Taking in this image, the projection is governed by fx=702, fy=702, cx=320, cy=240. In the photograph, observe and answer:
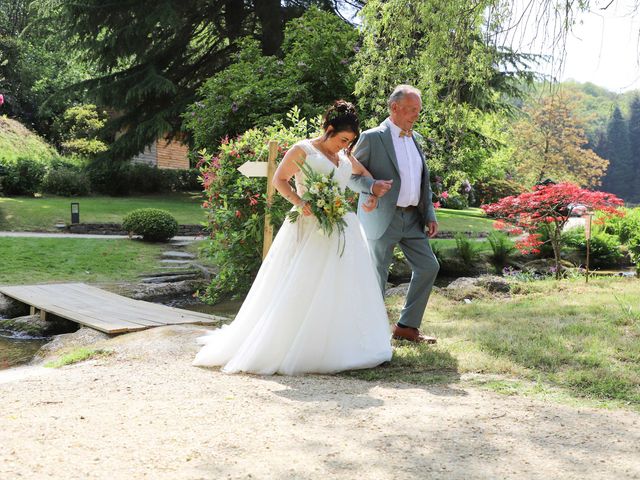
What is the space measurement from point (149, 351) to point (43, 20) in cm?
1734

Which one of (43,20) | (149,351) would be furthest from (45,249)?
(43,20)

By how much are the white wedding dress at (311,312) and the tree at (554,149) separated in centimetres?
3893

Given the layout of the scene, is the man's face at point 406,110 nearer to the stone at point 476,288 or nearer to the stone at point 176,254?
the stone at point 476,288

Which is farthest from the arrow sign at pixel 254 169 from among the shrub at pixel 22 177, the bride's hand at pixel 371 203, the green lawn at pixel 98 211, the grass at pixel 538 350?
the shrub at pixel 22 177

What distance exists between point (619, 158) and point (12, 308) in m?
62.3

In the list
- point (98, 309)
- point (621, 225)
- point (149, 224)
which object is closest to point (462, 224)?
point (621, 225)

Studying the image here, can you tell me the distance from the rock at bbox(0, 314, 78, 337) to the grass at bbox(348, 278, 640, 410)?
395 centimetres

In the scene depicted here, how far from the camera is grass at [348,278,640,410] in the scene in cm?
450

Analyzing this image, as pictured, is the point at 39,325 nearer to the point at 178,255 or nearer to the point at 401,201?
the point at 401,201

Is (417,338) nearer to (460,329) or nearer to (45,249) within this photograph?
(460,329)

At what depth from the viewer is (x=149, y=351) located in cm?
581

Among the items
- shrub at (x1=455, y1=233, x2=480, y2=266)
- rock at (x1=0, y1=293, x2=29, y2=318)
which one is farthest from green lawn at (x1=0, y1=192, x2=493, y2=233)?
rock at (x1=0, y1=293, x2=29, y2=318)

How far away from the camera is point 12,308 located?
935 cm

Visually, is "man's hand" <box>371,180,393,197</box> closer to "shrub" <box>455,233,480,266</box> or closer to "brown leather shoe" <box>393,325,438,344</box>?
"brown leather shoe" <box>393,325,438,344</box>
